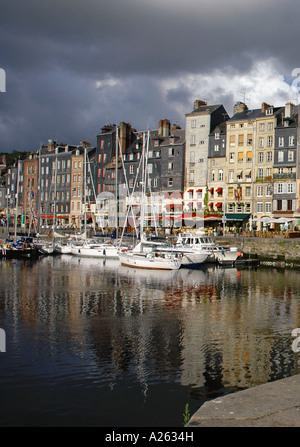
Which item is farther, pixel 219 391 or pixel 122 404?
pixel 219 391

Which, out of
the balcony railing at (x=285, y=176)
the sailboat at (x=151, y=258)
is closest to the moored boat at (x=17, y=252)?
the sailboat at (x=151, y=258)

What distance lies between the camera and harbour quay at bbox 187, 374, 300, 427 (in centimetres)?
877

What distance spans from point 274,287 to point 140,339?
1857 cm

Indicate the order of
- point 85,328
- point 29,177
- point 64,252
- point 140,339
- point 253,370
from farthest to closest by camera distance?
point 29,177 → point 64,252 → point 85,328 → point 140,339 → point 253,370

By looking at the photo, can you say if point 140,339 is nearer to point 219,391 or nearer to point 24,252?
point 219,391

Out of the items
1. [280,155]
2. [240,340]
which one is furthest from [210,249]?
[240,340]

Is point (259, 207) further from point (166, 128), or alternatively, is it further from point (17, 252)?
point (17, 252)

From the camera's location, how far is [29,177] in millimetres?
112625

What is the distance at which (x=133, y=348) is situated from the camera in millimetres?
17688

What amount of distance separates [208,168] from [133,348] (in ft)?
208

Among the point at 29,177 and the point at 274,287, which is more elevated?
the point at 29,177

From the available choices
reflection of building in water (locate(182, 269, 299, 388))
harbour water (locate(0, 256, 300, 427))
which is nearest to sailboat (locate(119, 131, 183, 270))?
harbour water (locate(0, 256, 300, 427))

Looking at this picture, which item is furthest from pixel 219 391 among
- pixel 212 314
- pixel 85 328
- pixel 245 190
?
pixel 245 190

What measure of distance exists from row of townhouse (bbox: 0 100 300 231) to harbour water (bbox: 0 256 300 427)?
32.2 meters
